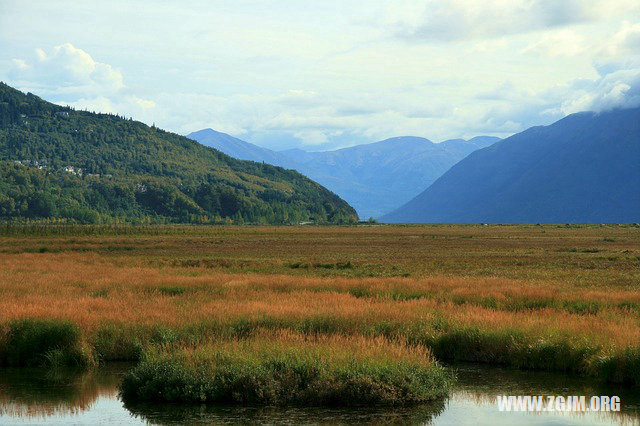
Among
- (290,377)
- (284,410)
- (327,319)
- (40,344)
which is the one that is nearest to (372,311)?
(327,319)

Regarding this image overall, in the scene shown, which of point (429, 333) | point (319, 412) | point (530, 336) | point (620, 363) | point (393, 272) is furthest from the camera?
point (393, 272)

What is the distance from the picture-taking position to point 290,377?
64.7 ft

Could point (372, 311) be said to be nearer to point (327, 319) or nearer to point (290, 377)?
point (327, 319)

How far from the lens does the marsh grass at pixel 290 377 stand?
19422 millimetres

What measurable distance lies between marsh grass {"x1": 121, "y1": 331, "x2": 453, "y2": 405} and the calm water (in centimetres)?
40

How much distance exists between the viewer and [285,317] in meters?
27.6

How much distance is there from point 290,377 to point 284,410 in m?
0.98

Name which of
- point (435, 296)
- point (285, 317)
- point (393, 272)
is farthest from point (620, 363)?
point (393, 272)

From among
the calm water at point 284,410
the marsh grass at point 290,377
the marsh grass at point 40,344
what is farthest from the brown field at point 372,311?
the marsh grass at point 290,377

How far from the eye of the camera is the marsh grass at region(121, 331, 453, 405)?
19422 millimetres

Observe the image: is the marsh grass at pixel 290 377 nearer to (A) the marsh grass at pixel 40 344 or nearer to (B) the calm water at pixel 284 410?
(B) the calm water at pixel 284 410

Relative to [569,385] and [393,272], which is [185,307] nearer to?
[569,385]

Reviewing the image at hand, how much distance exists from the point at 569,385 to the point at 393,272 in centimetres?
3177

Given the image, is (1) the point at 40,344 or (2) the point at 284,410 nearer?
(2) the point at 284,410
